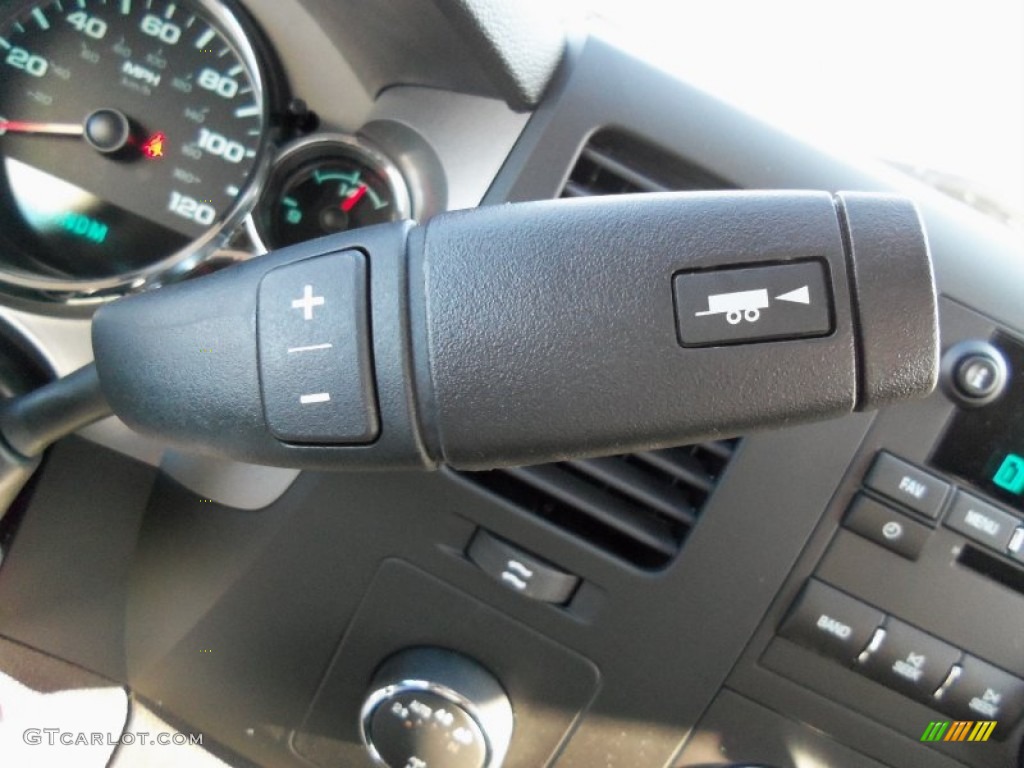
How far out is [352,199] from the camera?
88 cm

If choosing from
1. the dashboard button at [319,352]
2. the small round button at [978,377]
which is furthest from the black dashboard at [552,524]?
the dashboard button at [319,352]

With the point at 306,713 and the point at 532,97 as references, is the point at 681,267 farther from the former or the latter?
the point at 306,713

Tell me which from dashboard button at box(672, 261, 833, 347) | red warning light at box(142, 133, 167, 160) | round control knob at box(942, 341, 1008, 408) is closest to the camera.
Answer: dashboard button at box(672, 261, 833, 347)

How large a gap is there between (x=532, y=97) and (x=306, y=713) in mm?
634

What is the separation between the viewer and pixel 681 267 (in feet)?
1.74

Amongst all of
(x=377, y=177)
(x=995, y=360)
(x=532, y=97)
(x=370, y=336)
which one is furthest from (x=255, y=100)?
(x=995, y=360)

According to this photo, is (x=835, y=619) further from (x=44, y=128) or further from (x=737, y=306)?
(x=44, y=128)

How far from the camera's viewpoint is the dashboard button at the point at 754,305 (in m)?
0.52

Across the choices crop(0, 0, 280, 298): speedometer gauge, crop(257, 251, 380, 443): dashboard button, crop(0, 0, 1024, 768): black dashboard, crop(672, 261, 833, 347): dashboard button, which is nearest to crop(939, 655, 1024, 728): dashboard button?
crop(0, 0, 1024, 768): black dashboard

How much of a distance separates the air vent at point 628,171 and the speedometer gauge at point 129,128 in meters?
0.31

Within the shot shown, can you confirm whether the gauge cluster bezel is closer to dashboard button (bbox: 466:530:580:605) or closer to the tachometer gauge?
the tachometer gauge

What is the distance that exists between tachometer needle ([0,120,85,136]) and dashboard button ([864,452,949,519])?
0.81 metres

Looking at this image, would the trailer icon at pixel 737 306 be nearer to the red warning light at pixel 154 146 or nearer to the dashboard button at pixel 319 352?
the dashboard button at pixel 319 352

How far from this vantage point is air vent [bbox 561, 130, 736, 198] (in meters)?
0.81
